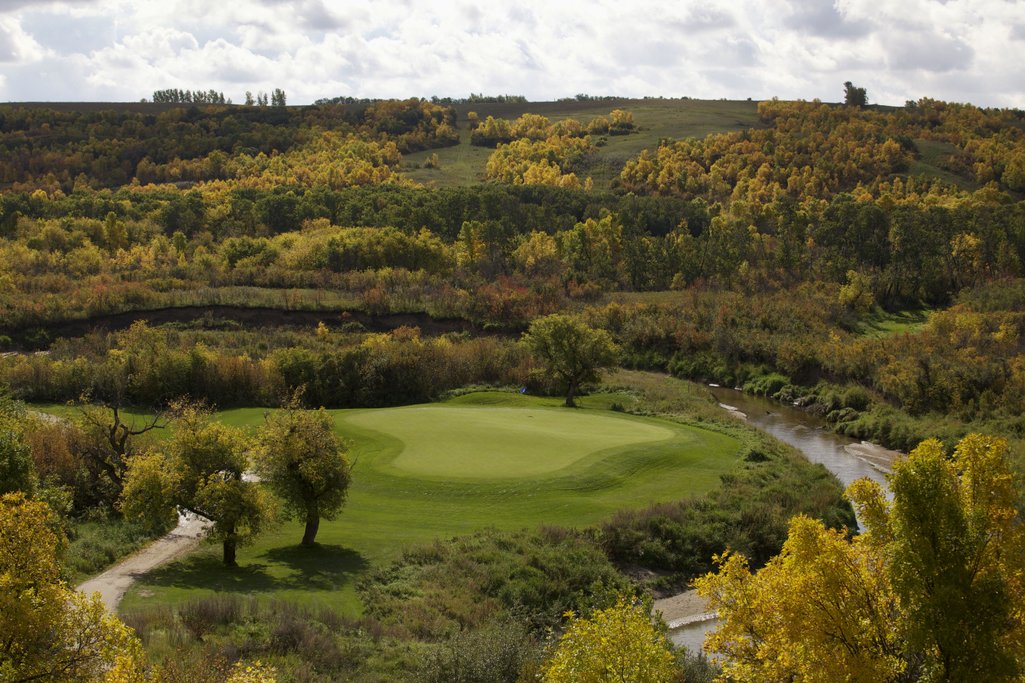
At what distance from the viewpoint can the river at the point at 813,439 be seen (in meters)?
56.6

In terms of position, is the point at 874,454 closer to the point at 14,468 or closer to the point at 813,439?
the point at 813,439

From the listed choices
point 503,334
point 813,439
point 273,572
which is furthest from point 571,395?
point 273,572

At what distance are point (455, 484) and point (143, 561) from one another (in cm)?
1426

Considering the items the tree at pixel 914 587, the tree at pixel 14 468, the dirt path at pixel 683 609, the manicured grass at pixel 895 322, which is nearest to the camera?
the tree at pixel 914 587

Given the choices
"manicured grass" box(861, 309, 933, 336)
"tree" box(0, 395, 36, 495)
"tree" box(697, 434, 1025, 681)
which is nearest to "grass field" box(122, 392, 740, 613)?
"tree" box(0, 395, 36, 495)

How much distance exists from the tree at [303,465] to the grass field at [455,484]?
7.57 ft

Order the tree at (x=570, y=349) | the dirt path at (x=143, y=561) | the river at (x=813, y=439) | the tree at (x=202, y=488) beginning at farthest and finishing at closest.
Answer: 1. the tree at (x=570, y=349)
2. the river at (x=813, y=439)
3. the tree at (x=202, y=488)
4. the dirt path at (x=143, y=561)

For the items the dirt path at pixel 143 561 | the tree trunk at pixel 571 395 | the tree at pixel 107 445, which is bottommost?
the tree trunk at pixel 571 395

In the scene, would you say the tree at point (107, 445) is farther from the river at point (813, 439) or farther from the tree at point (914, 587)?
the river at point (813, 439)

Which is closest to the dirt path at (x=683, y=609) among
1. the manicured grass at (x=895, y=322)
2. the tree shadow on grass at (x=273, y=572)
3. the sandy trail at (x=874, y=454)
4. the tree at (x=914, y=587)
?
the tree shadow on grass at (x=273, y=572)

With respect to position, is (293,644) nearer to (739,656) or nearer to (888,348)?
(739,656)

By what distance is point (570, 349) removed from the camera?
2670 inches

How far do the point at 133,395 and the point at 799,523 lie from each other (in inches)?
2334

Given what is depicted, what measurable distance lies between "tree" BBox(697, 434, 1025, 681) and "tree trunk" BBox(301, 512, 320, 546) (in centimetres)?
2099
